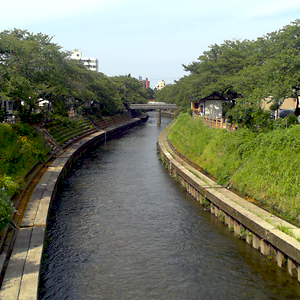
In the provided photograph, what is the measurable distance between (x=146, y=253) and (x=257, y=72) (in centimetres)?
2211

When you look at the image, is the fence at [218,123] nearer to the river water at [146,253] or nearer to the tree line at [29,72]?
the river water at [146,253]

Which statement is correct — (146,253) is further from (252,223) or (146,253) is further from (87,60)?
(87,60)

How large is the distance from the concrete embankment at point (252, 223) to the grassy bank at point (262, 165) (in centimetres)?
79

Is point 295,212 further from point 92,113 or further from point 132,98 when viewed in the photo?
point 132,98

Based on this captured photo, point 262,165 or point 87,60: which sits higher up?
point 87,60

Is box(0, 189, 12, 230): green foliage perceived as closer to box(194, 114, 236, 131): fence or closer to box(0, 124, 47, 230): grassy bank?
box(0, 124, 47, 230): grassy bank

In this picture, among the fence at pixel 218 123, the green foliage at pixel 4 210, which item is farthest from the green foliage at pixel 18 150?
the fence at pixel 218 123

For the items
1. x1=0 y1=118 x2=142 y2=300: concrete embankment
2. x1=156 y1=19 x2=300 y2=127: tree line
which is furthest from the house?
x1=0 y1=118 x2=142 y2=300: concrete embankment

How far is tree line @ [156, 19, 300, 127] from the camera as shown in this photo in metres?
23.2

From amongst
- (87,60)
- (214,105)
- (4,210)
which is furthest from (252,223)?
(87,60)

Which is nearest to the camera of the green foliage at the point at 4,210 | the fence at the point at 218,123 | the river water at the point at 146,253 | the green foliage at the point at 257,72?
the river water at the point at 146,253

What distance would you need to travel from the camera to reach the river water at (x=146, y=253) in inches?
Result: 474

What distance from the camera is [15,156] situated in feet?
71.6

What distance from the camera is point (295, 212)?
1470cm
